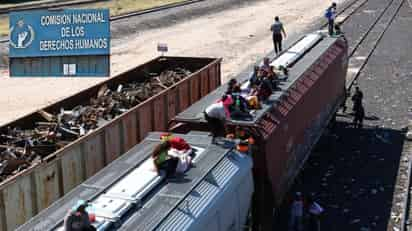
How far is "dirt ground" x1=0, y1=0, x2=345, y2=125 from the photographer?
25.1 metres

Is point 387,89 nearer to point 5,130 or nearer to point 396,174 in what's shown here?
point 396,174

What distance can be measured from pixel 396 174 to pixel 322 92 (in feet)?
9.22

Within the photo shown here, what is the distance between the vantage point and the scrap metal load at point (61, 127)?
1082 cm

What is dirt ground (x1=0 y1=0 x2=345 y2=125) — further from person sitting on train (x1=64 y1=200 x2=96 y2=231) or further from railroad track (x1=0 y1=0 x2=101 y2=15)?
person sitting on train (x1=64 y1=200 x2=96 y2=231)

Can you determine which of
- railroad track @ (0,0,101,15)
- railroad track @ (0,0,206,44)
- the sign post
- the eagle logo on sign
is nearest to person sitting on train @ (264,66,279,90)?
the sign post

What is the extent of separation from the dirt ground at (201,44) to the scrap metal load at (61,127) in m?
8.28

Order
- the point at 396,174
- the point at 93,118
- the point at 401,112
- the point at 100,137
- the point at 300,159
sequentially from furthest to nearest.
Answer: the point at 401,112, the point at 396,174, the point at 300,159, the point at 93,118, the point at 100,137

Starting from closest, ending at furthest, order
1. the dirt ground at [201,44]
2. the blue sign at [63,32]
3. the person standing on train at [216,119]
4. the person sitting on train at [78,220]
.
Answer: the person sitting on train at [78,220] < the person standing on train at [216,119] < the blue sign at [63,32] < the dirt ground at [201,44]

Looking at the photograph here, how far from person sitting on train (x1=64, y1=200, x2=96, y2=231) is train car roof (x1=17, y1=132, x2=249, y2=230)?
0.37 m

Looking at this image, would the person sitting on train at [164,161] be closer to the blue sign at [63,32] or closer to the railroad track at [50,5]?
the blue sign at [63,32]

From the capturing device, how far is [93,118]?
42.6ft

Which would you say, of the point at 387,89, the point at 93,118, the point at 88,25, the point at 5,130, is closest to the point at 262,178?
the point at 93,118

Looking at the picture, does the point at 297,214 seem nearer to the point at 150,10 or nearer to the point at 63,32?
the point at 63,32

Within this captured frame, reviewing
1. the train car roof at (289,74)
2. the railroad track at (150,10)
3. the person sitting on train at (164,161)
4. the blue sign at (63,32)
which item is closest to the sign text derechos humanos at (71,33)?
the blue sign at (63,32)
